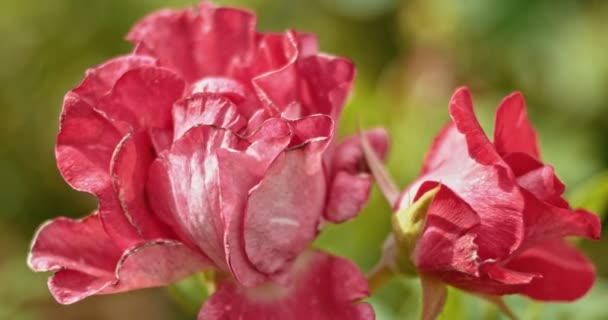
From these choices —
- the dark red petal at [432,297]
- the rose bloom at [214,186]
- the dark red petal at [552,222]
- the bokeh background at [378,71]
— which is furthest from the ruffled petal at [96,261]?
the bokeh background at [378,71]

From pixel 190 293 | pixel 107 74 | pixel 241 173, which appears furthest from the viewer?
pixel 190 293

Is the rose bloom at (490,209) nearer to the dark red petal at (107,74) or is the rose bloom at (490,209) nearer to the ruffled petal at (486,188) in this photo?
the ruffled petal at (486,188)

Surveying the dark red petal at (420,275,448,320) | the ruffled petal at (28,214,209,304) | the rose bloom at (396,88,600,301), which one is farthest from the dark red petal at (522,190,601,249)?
the ruffled petal at (28,214,209,304)

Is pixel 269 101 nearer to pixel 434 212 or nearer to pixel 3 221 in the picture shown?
pixel 434 212

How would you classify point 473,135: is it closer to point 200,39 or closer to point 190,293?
point 200,39

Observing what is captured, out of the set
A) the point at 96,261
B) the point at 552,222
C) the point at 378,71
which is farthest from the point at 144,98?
the point at 378,71

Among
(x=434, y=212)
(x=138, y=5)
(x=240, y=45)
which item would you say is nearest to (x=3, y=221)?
(x=138, y=5)

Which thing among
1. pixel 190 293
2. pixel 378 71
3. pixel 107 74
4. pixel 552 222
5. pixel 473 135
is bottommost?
pixel 378 71
